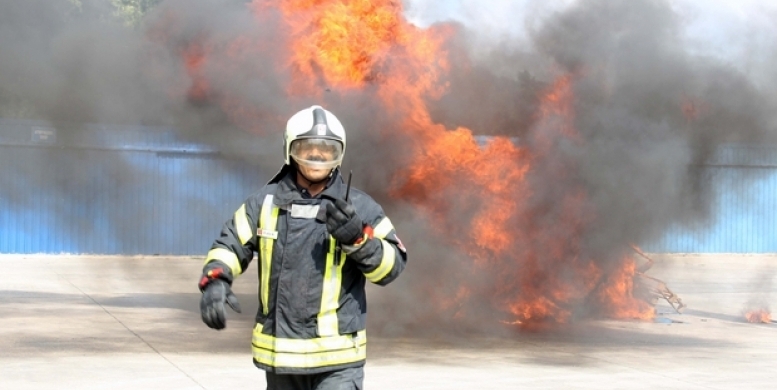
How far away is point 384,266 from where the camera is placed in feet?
12.1

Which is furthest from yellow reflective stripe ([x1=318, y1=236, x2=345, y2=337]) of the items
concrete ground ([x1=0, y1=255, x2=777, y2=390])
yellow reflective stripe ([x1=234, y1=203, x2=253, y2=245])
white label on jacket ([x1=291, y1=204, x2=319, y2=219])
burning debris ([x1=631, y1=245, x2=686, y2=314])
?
burning debris ([x1=631, y1=245, x2=686, y2=314])

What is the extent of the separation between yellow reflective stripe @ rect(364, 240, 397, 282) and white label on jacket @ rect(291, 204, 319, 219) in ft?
0.92

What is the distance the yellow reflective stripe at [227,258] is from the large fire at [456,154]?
6.92 meters

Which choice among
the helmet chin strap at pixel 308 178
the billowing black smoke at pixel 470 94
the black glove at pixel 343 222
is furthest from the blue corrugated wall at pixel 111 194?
the black glove at pixel 343 222

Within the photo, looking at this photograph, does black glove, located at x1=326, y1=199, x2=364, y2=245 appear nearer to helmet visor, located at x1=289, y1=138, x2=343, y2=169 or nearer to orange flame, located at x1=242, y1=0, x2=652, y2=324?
helmet visor, located at x1=289, y1=138, x2=343, y2=169

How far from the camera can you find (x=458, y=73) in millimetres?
11156

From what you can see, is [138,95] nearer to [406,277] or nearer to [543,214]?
[406,277]

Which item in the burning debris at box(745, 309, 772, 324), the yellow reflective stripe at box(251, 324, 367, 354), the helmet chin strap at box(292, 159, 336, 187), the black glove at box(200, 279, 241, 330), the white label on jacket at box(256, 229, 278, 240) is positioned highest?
the helmet chin strap at box(292, 159, 336, 187)

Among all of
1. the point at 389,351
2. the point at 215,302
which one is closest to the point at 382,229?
the point at 215,302

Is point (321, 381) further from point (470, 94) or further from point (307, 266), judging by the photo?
point (470, 94)

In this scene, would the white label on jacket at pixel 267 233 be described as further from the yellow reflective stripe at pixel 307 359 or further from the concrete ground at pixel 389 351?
the concrete ground at pixel 389 351

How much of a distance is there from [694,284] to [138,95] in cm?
1095

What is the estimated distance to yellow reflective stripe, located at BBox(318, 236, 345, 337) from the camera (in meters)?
3.67

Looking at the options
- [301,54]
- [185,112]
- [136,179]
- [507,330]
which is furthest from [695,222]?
[136,179]
